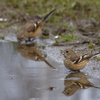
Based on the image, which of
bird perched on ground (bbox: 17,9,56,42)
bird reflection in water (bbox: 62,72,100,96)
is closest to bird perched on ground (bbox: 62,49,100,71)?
bird reflection in water (bbox: 62,72,100,96)

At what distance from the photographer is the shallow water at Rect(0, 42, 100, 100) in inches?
209

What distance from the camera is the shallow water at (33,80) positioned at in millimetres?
5297

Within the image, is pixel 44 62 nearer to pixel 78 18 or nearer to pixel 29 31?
pixel 29 31

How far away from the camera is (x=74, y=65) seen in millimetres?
7012

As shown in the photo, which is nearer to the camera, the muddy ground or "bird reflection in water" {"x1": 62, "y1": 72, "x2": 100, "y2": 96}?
the muddy ground

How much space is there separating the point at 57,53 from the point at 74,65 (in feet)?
5.88

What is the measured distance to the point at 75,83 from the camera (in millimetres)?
6137

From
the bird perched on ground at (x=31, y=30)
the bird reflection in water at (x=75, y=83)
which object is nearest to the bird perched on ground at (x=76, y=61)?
the bird reflection in water at (x=75, y=83)

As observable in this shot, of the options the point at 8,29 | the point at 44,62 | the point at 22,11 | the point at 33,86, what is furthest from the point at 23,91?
the point at 22,11

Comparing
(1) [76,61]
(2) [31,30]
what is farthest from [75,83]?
(2) [31,30]

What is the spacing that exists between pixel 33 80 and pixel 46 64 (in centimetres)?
147

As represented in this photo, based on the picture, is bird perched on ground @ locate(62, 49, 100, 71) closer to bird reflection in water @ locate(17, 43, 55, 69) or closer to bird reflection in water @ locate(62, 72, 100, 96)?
bird reflection in water @ locate(62, 72, 100, 96)

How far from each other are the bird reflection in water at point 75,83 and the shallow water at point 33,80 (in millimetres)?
68

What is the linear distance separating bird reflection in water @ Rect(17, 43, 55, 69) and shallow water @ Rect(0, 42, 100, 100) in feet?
0.09
